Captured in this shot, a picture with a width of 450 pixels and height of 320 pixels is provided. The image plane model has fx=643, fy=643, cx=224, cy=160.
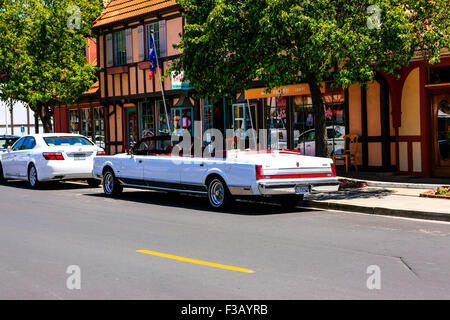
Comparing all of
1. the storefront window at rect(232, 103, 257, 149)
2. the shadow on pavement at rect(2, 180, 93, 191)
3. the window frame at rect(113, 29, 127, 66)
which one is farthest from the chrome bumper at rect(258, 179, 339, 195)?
the window frame at rect(113, 29, 127, 66)

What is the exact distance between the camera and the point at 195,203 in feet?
46.5

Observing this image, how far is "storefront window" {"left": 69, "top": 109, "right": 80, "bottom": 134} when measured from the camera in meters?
35.9

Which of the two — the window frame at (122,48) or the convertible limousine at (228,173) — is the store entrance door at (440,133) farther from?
the window frame at (122,48)

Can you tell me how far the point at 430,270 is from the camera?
7051 mm

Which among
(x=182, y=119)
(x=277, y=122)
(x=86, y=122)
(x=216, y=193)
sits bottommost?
(x=216, y=193)

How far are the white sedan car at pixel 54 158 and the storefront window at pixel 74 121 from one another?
55.3 feet

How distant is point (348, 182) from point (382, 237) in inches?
269

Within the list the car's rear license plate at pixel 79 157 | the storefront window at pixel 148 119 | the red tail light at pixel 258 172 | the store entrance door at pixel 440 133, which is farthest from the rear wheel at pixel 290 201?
the storefront window at pixel 148 119

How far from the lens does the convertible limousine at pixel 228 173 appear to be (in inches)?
468

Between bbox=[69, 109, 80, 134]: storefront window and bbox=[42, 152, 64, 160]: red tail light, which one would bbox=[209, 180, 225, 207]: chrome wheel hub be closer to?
bbox=[42, 152, 64, 160]: red tail light

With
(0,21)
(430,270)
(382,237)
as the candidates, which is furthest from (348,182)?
(0,21)

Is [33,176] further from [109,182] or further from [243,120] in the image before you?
[243,120]

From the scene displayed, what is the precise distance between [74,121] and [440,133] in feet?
78.3

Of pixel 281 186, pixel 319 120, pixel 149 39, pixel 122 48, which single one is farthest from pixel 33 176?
pixel 122 48
